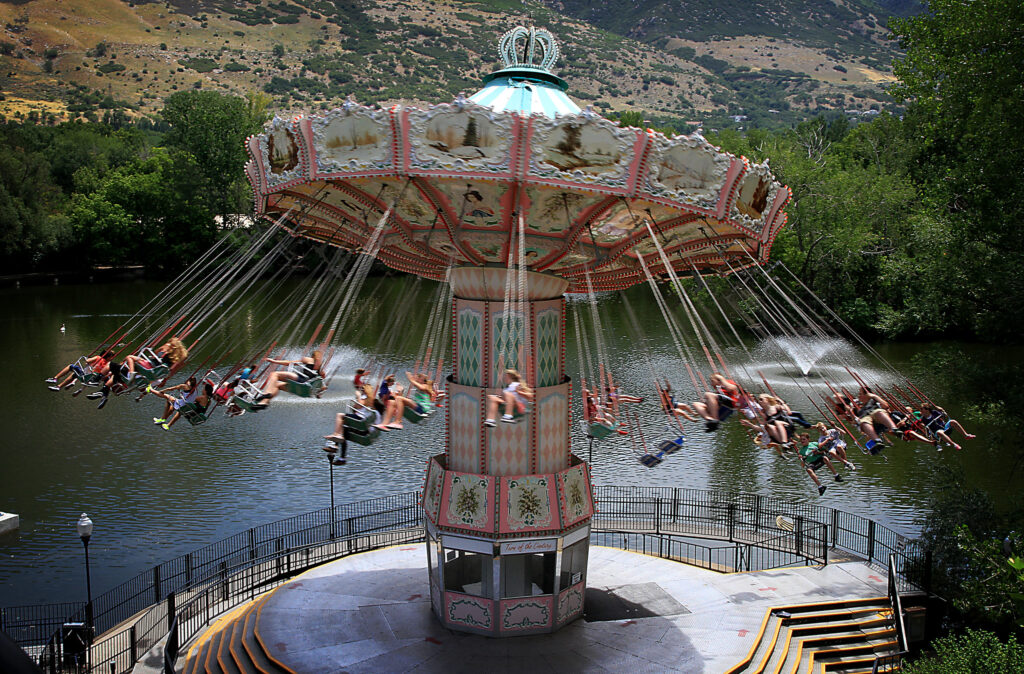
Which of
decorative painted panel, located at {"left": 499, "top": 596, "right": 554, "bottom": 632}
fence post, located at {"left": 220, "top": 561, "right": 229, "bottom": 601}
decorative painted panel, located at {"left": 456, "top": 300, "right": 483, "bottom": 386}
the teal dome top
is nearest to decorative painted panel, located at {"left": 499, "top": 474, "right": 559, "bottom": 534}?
decorative painted panel, located at {"left": 499, "top": 596, "right": 554, "bottom": 632}

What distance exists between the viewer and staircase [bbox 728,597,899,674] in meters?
13.3

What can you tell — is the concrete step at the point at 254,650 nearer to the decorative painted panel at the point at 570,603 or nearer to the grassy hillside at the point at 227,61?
the decorative painted panel at the point at 570,603

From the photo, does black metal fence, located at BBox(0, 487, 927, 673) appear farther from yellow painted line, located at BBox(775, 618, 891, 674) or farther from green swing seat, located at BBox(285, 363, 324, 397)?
green swing seat, located at BBox(285, 363, 324, 397)

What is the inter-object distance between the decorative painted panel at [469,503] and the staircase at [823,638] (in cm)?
432

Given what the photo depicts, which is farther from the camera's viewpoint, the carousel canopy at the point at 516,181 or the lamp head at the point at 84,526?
the lamp head at the point at 84,526

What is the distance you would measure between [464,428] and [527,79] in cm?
541

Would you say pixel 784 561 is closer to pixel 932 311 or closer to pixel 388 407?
pixel 388 407

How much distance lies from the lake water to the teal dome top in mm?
11926

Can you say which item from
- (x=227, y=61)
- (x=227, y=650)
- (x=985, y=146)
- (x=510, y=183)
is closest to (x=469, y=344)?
(x=510, y=183)

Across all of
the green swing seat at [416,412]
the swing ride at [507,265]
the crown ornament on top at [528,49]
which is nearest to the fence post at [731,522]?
the swing ride at [507,265]

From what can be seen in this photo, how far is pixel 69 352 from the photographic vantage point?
3856cm

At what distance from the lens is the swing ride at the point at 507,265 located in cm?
1002

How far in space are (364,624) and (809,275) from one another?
3730 cm

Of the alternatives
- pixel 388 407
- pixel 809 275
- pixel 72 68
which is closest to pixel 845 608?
pixel 388 407
